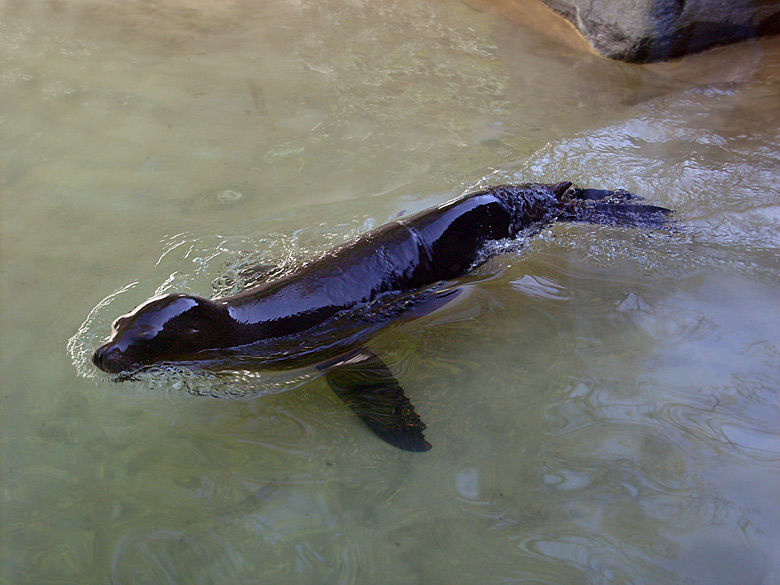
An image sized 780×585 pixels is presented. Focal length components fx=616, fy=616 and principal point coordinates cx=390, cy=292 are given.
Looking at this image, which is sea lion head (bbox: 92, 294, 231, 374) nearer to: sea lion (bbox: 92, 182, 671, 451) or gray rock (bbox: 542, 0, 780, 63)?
sea lion (bbox: 92, 182, 671, 451)

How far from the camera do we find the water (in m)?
2.74

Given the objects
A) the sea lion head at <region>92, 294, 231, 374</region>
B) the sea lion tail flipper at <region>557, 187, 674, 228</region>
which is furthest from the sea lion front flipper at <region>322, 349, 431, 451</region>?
the sea lion tail flipper at <region>557, 187, 674, 228</region>

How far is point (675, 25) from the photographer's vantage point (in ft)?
22.7

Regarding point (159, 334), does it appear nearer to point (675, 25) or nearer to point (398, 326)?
point (398, 326)

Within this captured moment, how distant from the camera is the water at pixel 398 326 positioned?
2.74m

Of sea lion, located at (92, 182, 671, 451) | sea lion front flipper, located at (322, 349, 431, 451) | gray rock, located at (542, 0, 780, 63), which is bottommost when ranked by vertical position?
sea lion front flipper, located at (322, 349, 431, 451)

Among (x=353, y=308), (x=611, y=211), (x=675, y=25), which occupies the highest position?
(x=675, y=25)

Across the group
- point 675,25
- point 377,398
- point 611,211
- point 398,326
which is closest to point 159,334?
point 377,398

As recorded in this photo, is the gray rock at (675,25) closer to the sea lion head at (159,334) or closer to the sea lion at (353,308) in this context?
the sea lion at (353,308)

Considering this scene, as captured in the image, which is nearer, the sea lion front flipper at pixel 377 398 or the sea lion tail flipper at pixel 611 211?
the sea lion front flipper at pixel 377 398

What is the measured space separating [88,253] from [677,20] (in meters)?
6.55

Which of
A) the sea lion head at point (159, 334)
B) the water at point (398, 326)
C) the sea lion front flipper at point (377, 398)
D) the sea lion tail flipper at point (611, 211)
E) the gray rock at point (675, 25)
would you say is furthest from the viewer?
the gray rock at point (675, 25)

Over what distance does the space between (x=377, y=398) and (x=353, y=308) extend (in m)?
0.68

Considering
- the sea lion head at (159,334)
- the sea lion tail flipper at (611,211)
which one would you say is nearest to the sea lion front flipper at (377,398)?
the sea lion head at (159,334)
